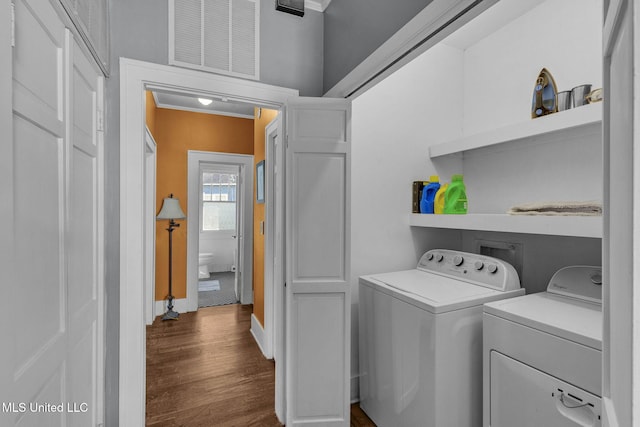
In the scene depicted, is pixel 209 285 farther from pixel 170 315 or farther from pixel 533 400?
pixel 533 400

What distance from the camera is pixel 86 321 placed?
1.27 m

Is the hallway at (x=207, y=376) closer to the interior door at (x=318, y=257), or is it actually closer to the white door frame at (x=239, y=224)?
the interior door at (x=318, y=257)

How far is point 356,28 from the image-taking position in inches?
64.3

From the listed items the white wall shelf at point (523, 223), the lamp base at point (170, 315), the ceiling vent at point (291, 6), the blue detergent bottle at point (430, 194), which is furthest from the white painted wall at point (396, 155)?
the lamp base at point (170, 315)

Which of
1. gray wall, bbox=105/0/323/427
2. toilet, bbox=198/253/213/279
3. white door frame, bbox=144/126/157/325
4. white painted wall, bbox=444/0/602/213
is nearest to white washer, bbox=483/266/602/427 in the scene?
white painted wall, bbox=444/0/602/213

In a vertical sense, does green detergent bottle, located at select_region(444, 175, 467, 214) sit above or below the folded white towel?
above

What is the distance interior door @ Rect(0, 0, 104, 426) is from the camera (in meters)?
0.73

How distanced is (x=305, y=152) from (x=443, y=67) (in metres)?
1.59

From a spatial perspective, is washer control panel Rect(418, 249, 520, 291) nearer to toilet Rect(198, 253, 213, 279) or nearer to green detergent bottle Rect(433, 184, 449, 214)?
green detergent bottle Rect(433, 184, 449, 214)

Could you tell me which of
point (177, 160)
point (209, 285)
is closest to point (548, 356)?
point (177, 160)

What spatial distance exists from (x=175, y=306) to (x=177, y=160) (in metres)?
1.90

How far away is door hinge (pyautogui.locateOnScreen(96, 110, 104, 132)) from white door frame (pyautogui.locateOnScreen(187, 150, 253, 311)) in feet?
9.19

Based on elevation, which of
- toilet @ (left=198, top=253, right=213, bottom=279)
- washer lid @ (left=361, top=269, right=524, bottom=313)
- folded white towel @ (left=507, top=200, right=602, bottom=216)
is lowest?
toilet @ (left=198, top=253, right=213, bottom=279)

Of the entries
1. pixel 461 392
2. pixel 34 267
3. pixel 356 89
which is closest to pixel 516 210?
pixel 461 392
